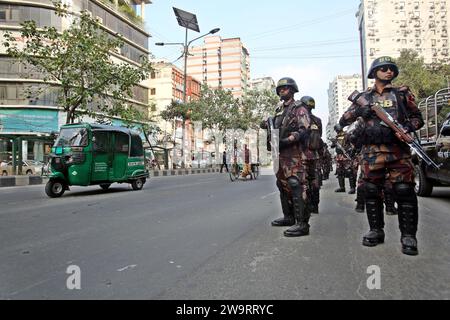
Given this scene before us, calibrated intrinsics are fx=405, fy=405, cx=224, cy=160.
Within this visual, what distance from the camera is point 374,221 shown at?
4094 mm

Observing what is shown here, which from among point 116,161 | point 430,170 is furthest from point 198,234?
point 116,161

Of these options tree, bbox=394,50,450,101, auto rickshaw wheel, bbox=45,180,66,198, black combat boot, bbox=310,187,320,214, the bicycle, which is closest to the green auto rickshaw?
auto rickshaw wheel, bbox=45,180,66,198

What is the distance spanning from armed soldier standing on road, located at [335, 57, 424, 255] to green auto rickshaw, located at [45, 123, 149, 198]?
27.8ft

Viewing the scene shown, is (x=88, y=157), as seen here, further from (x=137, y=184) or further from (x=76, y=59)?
(x=76, y=59)

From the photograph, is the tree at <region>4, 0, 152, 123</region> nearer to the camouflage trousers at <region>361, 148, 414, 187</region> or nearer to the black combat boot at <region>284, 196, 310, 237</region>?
the black combat boot at <region>284, 196, 310, 237</region>

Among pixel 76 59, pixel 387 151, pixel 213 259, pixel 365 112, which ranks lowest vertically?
pixel 213 259

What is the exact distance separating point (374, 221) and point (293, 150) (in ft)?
4.16

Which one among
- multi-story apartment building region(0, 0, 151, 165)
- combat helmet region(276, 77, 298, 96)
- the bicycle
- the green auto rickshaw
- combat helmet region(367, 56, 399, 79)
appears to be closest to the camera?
combat helmet region(367, 56, 399, 79)

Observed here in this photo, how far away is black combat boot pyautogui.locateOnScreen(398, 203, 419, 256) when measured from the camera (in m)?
3.74

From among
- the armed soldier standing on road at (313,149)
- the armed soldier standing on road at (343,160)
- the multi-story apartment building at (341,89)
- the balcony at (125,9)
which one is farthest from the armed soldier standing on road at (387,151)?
the multi-story apartment building at (341,89)

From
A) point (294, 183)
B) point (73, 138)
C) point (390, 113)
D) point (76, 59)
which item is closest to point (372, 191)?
point (390, 113)

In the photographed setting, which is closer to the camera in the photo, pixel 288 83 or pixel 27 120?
pixel 288 83

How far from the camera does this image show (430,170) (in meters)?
8.27
